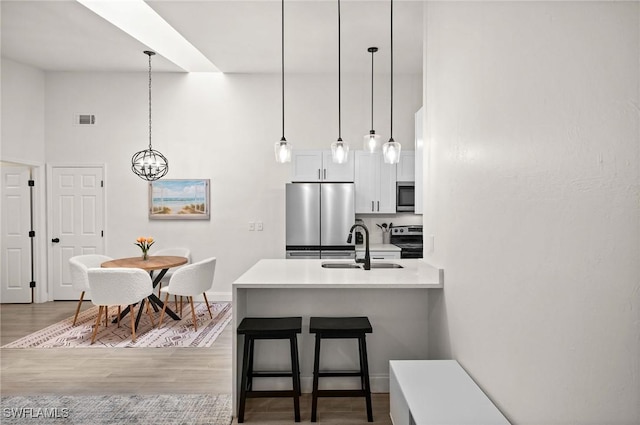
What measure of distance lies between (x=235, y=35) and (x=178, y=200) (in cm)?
248

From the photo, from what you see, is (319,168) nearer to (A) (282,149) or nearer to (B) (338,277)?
(A) (282,149)

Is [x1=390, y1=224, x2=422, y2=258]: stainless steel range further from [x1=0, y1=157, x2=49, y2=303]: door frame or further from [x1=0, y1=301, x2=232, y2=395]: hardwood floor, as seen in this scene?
A: [x1=0, y1=157, x2=49, y2=303]: door frame

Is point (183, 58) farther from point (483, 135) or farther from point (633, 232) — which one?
point (633, 232)

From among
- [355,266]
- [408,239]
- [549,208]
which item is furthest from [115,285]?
[549,208]

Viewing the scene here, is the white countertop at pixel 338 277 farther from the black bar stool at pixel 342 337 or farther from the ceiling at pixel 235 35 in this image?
the ceiling at pixel 235 35

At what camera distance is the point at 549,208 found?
1.35m

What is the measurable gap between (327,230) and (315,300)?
89.2 inches

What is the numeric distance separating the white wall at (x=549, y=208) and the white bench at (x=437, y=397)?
0.07 meters

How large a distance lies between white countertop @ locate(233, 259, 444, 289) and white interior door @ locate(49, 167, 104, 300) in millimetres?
3722

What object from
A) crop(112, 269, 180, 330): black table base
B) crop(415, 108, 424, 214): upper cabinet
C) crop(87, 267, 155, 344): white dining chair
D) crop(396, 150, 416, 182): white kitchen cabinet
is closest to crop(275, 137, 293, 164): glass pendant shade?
crop(415, 108, 424, 214): upper cabinet

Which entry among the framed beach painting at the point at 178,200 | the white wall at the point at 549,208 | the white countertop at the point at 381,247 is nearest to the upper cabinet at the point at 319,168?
the white countertop at the point at 381,247

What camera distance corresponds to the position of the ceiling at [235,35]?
3689 millimetres

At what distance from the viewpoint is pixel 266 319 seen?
107 inches

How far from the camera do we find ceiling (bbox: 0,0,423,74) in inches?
145
